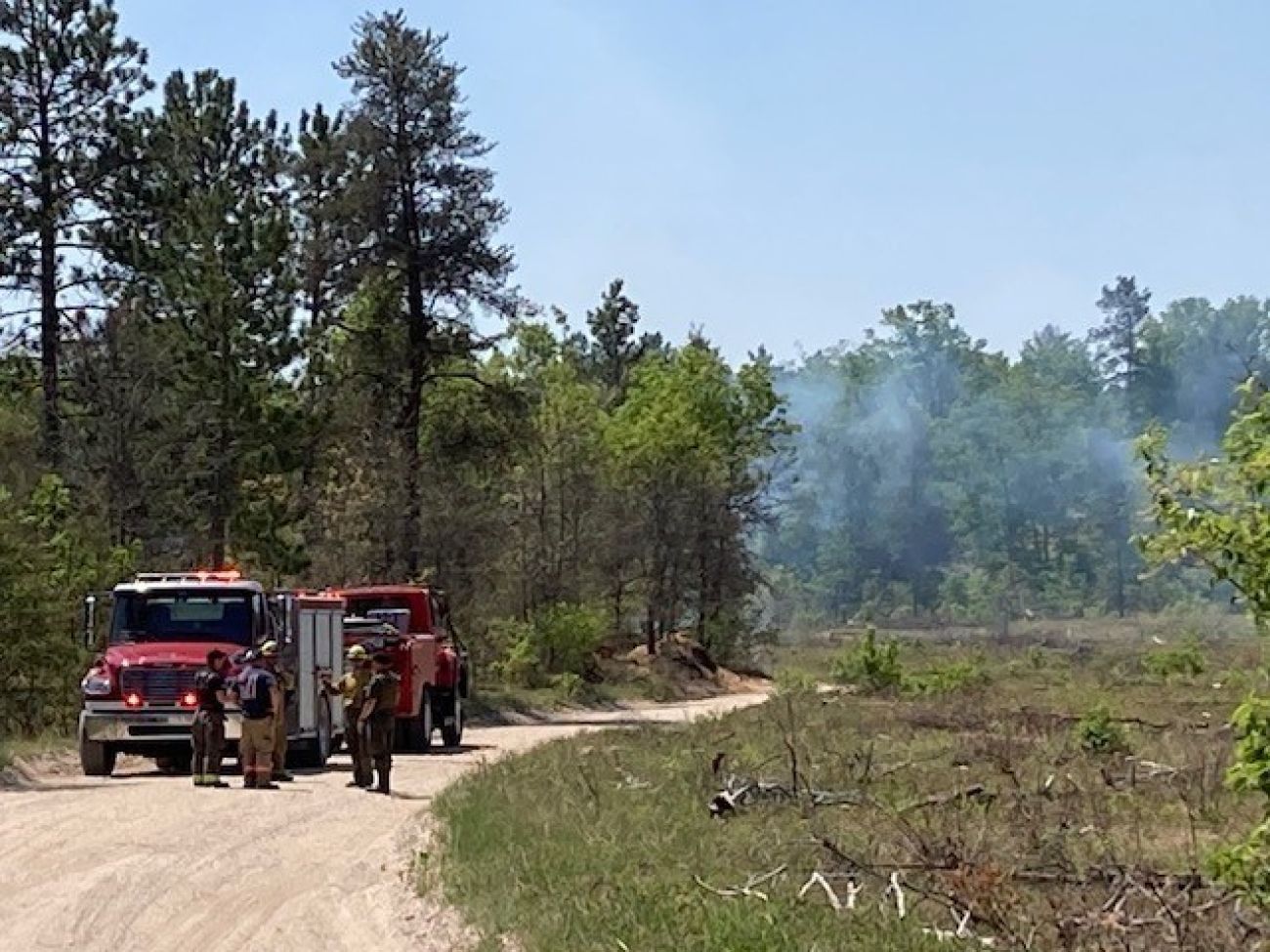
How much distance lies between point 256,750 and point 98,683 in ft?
10.4

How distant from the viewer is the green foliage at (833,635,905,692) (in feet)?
162

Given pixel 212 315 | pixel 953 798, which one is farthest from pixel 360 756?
pixel 212 315

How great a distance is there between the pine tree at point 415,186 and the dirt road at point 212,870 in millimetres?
26789

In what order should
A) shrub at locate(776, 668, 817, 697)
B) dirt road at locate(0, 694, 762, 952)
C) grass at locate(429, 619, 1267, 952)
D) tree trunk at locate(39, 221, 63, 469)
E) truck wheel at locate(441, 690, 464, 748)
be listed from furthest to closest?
shrub at locate(776, 668, 817, 697) < tree trunk at locate(39, 221, 63, 469) < truck wheel at locate(441, 690, 464, 748) < dirt road at locate(0, 694, 762, 952) < grass at locate(429, 619, 1267, 952)

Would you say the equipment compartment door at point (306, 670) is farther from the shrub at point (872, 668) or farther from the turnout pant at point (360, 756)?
the shrub at point (872, 668)

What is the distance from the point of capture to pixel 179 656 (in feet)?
78.7

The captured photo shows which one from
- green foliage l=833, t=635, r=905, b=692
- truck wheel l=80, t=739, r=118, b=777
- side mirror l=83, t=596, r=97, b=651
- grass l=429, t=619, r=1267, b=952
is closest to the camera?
grass l=429, t=619, r=1267, b=952

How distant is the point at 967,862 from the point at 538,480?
166 feet

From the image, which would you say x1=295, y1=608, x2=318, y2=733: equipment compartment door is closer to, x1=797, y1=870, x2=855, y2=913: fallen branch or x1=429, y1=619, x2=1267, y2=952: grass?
x1=429, y1=619, x2=1267, y2=952: grass

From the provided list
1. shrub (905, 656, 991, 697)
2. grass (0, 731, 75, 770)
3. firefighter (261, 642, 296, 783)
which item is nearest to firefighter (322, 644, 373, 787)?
firefighter (261, 642, 296, 783)

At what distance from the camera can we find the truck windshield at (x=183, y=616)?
81.3 ft

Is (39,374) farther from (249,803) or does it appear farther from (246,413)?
(249,803)

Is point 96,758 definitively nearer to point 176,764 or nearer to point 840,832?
point 176,764

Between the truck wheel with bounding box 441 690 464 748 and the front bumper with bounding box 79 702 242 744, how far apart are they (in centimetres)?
791
